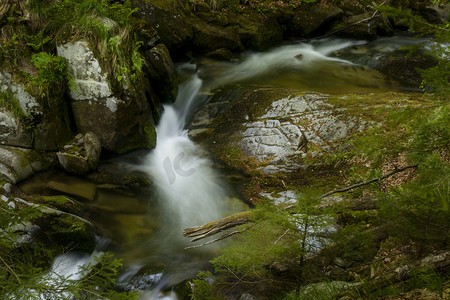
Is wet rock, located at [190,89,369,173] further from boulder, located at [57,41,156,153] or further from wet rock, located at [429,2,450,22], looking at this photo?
wet rock, located at [429,2,450,22]

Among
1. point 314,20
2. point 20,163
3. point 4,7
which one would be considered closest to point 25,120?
point 20,163

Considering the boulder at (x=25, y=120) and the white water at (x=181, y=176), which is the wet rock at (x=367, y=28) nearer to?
the white water at (x=181, y=176)

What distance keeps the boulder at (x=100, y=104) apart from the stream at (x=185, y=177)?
0.72 m

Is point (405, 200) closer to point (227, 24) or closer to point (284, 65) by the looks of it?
point (284, 65)

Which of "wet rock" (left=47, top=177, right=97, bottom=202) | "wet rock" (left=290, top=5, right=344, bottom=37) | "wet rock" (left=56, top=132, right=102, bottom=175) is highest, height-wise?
"wet rock" (left=290, top=5, right=344, bottom=37)

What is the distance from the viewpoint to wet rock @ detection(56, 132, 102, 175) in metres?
7.00

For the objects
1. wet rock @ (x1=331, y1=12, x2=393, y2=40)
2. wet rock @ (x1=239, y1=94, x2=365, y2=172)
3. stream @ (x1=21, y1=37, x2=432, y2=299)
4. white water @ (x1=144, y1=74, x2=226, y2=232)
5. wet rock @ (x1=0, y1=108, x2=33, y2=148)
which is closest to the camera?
stream @ (x1=21, y1=37, x2=432, y2=299)

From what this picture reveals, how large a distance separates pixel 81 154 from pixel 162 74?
3.34 m

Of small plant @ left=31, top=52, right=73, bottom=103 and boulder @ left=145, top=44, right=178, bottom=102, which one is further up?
small plant @ left=31, top=52, right=73, bottom=103

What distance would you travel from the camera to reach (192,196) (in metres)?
7.39

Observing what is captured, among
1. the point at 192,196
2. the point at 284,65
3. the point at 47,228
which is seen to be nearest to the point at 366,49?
the point at 284,65

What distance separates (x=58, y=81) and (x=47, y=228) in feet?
11.3

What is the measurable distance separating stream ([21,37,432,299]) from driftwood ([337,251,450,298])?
285 cm

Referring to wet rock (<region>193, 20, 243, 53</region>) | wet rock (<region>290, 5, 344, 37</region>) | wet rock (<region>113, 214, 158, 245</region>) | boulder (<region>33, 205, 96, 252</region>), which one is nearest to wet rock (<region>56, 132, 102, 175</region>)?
wet rock (<region>113, 214, 158, 245</region>)
